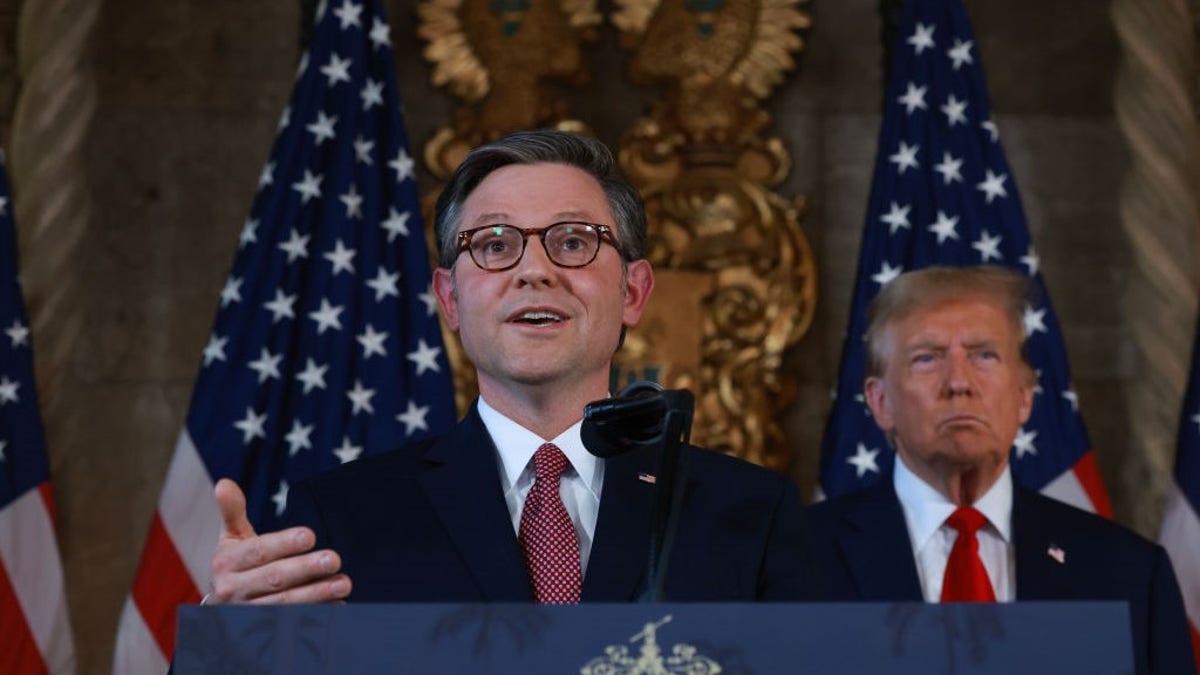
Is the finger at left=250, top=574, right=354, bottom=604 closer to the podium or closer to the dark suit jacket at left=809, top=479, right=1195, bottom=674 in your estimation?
the podium

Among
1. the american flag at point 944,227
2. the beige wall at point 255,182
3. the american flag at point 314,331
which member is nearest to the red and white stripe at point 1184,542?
the american flag at point 944,227

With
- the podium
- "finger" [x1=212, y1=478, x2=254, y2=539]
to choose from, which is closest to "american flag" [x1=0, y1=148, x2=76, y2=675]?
"finger" [x1=212, y1=478, x2=254, y2=539]

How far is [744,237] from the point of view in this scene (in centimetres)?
541

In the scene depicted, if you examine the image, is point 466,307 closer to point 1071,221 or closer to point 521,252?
point 521,252

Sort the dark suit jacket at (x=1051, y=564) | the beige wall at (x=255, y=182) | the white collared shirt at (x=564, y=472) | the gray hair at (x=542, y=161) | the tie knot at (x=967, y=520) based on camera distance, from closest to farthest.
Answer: the white collared shirt at (x=564, y=472) < the gray hair at (x=542, y=161) < the dark suit jacket at (x=1051, y=564) < the tie knot at (x=967, y=520) < the beige wall at (x=255, y=182)

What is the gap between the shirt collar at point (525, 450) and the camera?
247 centimetres

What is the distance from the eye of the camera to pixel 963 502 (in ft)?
12.2

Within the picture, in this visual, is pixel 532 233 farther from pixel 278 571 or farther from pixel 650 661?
pixel 650 661

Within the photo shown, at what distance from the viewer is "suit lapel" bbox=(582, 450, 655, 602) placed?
2.29 m

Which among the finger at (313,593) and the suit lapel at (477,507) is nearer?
the finger at (313,593)

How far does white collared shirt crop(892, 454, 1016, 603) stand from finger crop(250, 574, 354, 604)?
6.60ft

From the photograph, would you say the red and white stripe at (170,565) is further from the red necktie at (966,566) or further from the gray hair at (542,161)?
the gray hair at (542,161)

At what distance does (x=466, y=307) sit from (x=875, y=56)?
3.36m

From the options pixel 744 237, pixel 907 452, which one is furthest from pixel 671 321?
pixel 907 452
